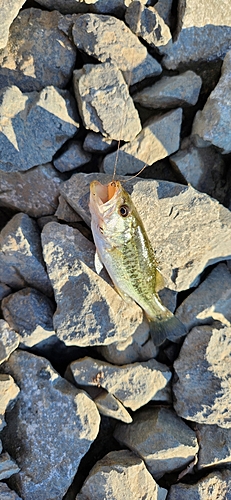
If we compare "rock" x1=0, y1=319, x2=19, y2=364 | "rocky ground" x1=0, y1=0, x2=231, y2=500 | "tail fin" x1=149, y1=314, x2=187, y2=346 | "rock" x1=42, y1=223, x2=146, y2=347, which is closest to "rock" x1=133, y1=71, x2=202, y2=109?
"rocky ground" x1=0, y1=0, x2=231, y2=500

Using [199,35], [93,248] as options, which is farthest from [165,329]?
[199,35]

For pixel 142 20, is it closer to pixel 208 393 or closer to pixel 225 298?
pixel 225 298

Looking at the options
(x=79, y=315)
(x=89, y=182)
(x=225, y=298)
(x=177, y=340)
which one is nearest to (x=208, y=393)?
(x=177, y=340)

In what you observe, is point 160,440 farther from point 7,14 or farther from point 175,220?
point 7,14

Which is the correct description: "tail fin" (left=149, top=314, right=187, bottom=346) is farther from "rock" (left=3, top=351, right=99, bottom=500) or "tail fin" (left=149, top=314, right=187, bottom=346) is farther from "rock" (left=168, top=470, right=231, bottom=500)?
"rock" (left=168, top=470, right=231, bottom=500)

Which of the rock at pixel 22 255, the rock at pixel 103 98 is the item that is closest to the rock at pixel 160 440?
the rock at pixel 22 255

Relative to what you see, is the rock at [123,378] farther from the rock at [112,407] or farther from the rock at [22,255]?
the rock at [22,255]
